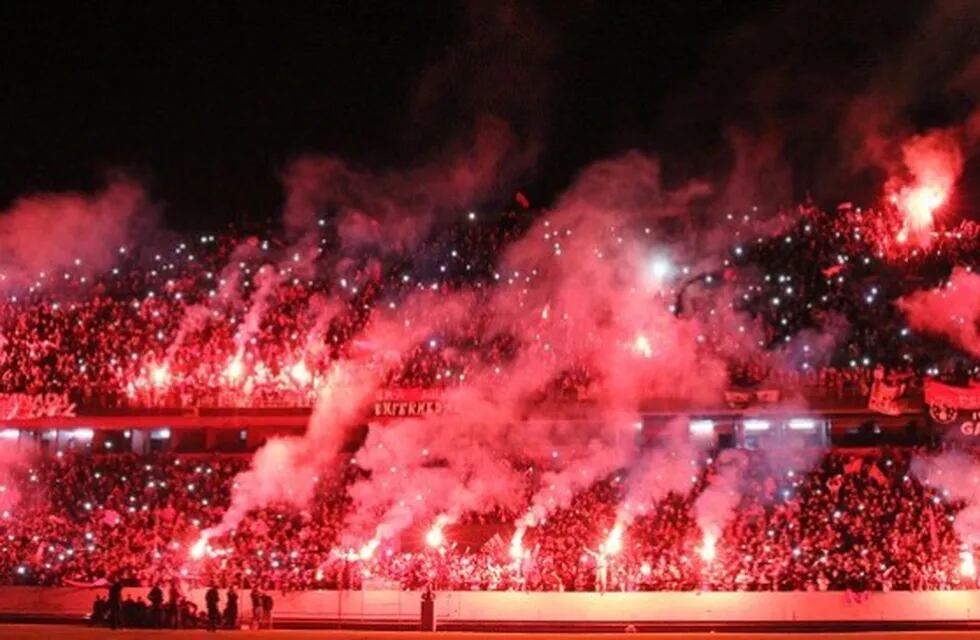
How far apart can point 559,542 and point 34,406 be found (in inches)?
527

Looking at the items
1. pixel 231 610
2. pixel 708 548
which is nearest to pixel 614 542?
pixel 708 548

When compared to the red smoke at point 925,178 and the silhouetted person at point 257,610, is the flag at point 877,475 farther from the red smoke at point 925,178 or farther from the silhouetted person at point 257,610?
the silhouetted person at point 257,610

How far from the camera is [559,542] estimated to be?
22234 mm

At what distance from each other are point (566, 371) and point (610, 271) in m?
2.95

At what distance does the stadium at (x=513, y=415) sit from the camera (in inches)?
843

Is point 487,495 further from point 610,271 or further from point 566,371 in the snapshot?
point 610,271

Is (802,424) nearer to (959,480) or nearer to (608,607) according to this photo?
(959,480)

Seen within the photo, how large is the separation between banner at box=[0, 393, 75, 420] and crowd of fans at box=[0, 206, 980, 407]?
25 centimetres

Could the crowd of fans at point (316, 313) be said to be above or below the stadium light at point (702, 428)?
above

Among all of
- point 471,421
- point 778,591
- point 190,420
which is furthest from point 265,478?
point 778,591

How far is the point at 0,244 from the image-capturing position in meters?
30.5

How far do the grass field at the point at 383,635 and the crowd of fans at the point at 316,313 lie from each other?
20.7 feet

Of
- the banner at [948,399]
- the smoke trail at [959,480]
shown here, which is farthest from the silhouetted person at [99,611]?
the banner at [948,399]

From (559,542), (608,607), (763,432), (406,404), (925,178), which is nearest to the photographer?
(608,607)
